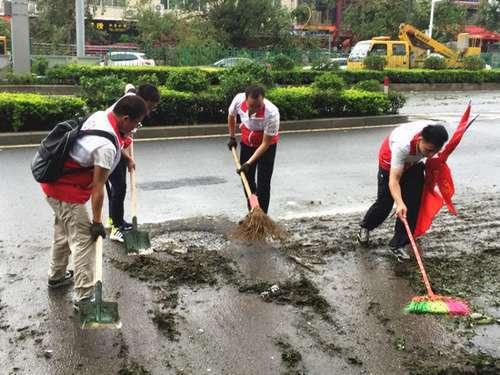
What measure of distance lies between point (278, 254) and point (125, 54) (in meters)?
26.1

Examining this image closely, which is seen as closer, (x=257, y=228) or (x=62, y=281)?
(x=62, y=281)

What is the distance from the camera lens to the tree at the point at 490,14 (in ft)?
153

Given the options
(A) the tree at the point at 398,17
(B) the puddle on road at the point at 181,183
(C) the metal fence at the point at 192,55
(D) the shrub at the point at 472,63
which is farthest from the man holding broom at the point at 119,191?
(A) the tree at the point at 398,17

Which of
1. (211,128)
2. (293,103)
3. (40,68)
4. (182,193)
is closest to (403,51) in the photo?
(40,68)

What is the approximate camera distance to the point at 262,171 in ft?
18.5

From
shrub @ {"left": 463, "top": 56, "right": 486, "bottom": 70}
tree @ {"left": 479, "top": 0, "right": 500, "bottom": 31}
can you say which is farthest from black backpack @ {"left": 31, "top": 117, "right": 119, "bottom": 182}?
tree @ {"left": 479, "top": 0, "right": 500, "bottom": 31}

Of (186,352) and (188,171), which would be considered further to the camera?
(188,171)

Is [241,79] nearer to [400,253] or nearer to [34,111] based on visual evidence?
[34,111]

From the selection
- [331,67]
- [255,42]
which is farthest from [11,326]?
[255,42]

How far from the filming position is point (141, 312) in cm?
392

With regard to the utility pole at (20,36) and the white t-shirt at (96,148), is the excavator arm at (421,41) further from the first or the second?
the white t-shirt at (96,148)

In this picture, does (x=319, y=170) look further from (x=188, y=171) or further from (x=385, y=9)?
(x=385, y=9)

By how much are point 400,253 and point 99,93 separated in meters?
6.97

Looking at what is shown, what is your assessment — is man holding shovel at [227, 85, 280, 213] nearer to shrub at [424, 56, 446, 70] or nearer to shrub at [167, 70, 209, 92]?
shrub at [167, 70, 209, 92]
